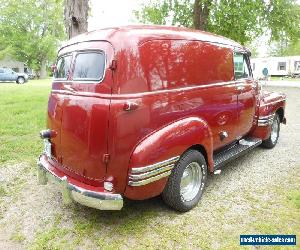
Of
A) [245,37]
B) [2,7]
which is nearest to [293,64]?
[245,37]

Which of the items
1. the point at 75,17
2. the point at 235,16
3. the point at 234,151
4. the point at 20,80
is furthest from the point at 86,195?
the point at 20,80

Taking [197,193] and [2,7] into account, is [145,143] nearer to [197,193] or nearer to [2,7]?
[197,193]

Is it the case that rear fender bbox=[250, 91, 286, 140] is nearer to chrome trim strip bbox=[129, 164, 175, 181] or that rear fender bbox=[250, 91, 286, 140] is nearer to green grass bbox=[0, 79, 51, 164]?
chrome trim strip bbox=[129, 164, 175, 181]

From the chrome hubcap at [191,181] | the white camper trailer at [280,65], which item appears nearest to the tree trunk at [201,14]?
the chrome hubcap at [191,181]

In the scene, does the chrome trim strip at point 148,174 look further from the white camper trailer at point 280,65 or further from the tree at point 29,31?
the tree at point 29,31

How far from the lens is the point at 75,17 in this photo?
830cm

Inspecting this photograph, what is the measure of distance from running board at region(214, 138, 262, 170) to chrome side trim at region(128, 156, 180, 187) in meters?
1.17

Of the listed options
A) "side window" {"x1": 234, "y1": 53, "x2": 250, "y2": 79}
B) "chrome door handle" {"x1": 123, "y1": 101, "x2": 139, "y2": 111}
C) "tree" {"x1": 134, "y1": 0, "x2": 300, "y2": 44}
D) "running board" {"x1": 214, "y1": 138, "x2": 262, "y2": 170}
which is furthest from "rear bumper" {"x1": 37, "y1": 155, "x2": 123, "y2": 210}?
"tree" {"x1": 134, "y1": 0, "x2": 300, "y2": 44}

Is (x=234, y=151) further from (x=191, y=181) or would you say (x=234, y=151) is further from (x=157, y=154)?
(x=157, y=154)

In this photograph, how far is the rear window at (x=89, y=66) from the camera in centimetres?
387

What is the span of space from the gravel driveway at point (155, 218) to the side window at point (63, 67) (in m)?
1.69

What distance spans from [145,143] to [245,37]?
17.4m

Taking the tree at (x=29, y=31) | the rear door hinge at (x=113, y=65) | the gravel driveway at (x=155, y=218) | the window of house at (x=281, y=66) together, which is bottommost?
the gravel driveway at (x=155, y=218)

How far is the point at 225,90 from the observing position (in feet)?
17.0
